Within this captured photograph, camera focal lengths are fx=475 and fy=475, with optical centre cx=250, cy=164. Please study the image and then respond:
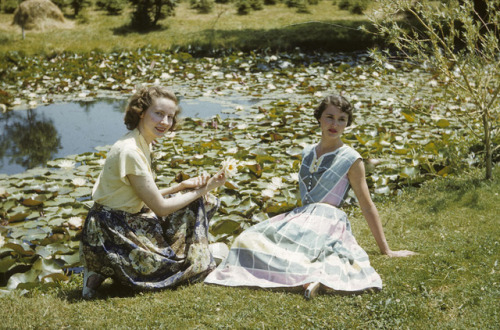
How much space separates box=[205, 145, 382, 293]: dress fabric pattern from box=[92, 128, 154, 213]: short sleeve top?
0.65 metres

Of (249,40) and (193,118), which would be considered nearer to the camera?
(193,118)

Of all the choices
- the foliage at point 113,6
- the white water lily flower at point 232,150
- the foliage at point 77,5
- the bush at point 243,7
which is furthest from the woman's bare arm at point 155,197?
the foliage at point 77,5

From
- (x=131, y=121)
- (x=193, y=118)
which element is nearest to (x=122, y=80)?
(x=193, y=118)

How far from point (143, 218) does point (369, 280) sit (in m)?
1.28

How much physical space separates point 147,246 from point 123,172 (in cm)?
44

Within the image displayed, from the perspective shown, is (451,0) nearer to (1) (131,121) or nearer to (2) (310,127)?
(2) (310,127)

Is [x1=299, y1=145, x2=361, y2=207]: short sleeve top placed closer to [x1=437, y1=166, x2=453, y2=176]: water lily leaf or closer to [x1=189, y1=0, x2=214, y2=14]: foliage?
[x1=437, y1=166, x2=453, y2=176]: water lily leaf

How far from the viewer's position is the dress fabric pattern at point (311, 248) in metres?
2.59

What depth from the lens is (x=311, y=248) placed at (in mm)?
2719

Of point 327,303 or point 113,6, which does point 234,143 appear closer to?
point 327,303

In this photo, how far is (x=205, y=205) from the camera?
2928 millimetres

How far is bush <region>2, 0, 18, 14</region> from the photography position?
1647 centimetres

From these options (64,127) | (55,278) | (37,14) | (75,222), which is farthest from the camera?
(37,14)

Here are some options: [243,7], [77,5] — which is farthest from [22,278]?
[77,5]
